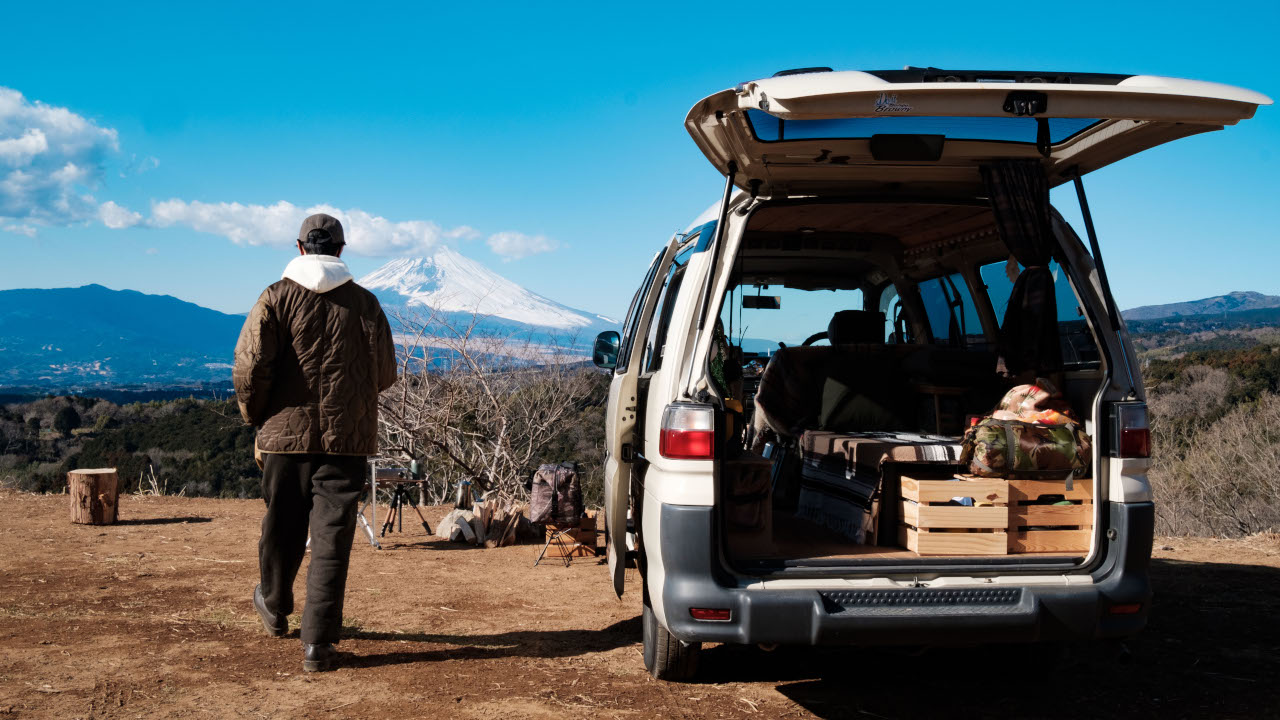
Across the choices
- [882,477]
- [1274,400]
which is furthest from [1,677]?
[1274,400]

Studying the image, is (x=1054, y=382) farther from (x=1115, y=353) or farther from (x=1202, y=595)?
(x=1202, y=595)

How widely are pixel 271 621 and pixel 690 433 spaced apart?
2.68 metres

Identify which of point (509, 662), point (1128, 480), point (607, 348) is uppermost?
point (607, 348)

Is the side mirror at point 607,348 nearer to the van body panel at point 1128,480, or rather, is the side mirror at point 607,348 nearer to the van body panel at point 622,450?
the van body panel at point 622,450

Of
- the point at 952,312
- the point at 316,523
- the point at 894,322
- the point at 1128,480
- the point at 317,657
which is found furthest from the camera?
the point at 894,322

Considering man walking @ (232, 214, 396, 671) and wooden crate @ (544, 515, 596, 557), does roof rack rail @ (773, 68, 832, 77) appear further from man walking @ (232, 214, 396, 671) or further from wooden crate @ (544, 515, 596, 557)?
wooden crate @ (544, 515, 596, 557)

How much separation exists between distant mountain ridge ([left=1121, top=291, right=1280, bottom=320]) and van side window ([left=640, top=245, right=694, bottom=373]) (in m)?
52.9

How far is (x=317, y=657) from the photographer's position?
4.43m

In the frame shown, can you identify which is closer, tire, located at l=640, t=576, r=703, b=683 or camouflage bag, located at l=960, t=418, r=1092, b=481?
camouflage bag, located at l=960, t=418, r=1092, b=481

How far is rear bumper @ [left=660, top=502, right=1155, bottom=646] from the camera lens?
3377 mm

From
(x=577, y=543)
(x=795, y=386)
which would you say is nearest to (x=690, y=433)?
(x=795, y=386)

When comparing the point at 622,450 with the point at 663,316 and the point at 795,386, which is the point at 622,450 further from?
the point at 795,386

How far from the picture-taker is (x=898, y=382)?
18.3 feet

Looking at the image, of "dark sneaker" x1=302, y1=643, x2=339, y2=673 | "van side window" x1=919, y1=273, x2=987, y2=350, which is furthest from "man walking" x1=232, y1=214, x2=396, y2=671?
"van side window" x1=919, y1=273, x2=987, y2=350
